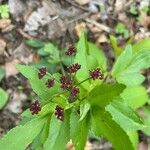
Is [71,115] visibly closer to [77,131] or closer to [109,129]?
[77,131]

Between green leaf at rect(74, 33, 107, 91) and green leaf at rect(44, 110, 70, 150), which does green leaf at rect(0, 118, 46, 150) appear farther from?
green leaf at rect(74, 33, 107, 91)

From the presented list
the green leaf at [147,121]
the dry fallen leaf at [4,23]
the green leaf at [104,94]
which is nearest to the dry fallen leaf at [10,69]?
the dry fallen leaf at [4,23]

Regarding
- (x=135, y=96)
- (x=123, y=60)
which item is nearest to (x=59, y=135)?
(x=123, y=60)

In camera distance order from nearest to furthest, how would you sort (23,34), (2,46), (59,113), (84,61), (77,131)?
1. (59,113)
2. (77,131)
3. (84,61)
4. (2,46)
5. (23,34)

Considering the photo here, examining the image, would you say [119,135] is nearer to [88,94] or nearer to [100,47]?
[88,94]

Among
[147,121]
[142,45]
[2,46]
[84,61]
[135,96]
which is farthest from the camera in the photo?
[2,46]

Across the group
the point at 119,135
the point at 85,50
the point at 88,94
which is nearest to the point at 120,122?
the point at 119,135
